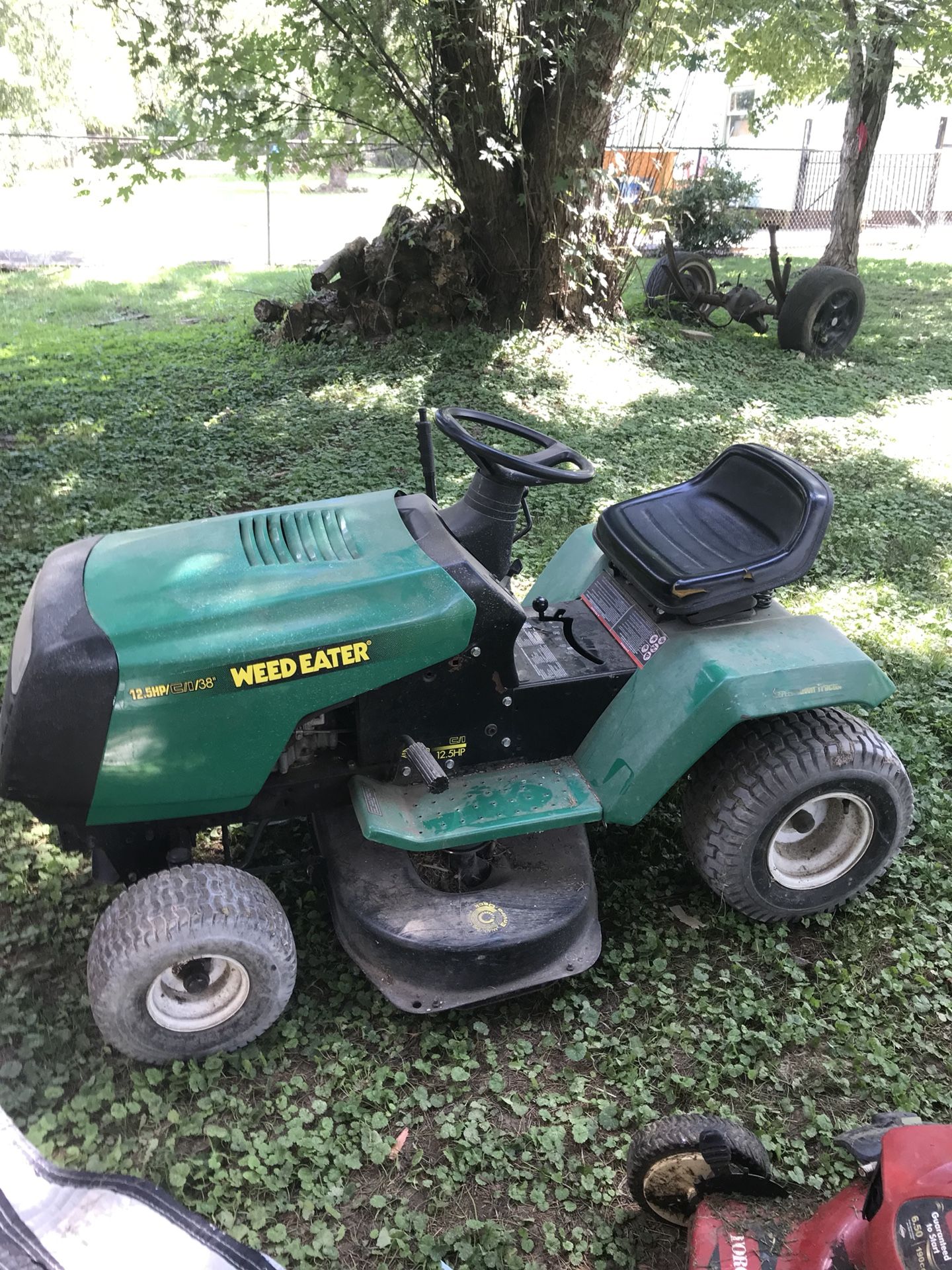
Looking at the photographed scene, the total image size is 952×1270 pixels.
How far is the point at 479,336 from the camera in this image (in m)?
8.09

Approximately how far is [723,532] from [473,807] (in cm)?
123

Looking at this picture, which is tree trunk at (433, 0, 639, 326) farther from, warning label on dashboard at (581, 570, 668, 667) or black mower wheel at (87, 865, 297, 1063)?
black mower wheel at (87, 865, 297, 1063)

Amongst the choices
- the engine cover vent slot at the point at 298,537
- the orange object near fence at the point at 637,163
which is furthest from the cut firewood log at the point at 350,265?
the engine cover vent slot at the point at 298,537

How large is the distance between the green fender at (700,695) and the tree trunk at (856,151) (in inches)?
378

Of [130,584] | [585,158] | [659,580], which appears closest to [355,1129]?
[130,584]

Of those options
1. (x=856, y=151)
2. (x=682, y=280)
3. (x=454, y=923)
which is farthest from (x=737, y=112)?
(x=454, y=923)

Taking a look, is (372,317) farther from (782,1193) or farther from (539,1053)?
(782,1193)

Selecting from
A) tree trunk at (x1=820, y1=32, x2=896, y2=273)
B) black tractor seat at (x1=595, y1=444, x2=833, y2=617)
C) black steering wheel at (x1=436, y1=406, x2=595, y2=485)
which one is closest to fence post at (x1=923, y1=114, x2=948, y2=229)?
tree trunk at (x1=820, y1=32, x2=896, y2=273)

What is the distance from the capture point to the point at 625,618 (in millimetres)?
3186

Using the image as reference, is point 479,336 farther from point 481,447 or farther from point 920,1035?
point 920,1035

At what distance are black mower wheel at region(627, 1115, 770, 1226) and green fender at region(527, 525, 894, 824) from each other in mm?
838

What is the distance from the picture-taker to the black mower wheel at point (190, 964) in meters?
2.36

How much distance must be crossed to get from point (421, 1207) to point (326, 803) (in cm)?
103

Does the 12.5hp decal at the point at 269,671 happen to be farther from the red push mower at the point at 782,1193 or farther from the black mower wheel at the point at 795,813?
the red push mower at the point at 782,1193
